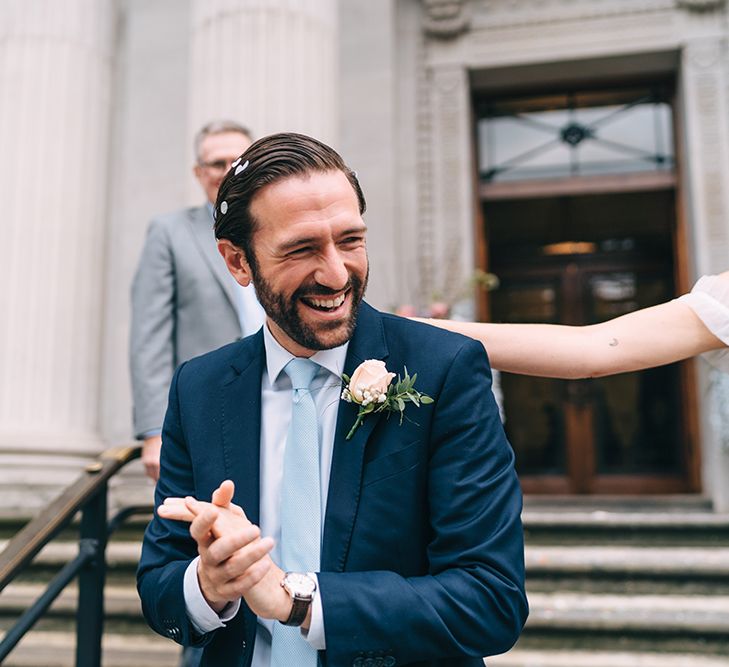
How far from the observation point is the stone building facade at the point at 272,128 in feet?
18.7

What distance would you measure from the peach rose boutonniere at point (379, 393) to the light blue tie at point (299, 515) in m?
0.09

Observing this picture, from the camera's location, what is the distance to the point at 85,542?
3232mm

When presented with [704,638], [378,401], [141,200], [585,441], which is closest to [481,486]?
[378,401]

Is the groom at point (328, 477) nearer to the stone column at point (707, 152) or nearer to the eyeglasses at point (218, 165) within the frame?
the eyeglasses at point (218, 165)

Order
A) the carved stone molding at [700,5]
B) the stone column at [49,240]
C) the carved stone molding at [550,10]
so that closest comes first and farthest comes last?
the stone column at [49,240]
the carved stone molding at [700,5]
the carved stone molding at [550,10]

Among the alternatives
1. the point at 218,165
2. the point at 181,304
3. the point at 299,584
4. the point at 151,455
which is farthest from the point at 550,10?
the point at 299,584

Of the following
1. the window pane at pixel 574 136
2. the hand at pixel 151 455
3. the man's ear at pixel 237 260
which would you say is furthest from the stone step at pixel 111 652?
the window pane at pixel 574 136

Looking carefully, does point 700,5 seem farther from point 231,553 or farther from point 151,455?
point 231,553

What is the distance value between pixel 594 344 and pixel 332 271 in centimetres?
68

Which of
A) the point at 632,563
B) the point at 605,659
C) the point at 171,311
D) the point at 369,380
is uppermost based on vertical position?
the point at 171,311

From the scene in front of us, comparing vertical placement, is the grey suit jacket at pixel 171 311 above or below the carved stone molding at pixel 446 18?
below

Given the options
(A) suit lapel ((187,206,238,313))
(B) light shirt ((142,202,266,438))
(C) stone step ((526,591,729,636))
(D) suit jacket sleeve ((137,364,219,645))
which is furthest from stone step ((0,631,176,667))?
(D) suit jacket sleeve ((137,364,219,645))

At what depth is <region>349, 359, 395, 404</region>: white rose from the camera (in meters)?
1.47

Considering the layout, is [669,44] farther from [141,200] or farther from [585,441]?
[141,200]
